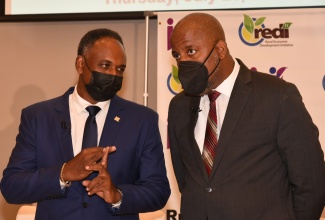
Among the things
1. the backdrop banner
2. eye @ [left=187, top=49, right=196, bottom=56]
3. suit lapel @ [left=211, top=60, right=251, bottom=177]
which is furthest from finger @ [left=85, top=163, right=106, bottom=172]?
the backdrop banner

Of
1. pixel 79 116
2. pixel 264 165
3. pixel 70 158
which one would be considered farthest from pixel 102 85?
pixel 264 165

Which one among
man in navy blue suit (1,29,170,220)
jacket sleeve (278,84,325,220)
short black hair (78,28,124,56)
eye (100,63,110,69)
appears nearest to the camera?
jacket sleeve (278,84,325,220)

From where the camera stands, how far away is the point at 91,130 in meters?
3.07

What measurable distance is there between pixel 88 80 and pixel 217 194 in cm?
106

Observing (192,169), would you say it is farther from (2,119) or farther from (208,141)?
(2,119)

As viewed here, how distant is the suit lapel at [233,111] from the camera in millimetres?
2682

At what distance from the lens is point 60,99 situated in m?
3.26

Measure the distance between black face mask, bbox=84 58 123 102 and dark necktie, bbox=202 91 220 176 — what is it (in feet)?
2.03

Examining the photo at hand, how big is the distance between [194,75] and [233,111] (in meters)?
0.28

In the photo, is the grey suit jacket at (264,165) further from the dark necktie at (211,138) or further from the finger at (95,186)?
the finger at (95,186)

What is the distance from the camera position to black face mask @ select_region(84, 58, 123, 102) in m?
3.12

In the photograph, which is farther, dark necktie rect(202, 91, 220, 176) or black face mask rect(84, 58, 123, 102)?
black face mask rect(84, 58, 123, 102)

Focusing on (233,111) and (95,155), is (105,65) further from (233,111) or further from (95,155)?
(233,111)

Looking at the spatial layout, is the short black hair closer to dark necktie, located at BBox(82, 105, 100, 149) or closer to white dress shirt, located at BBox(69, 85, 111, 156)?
white dress shirt, located at BBox(69, 85, 111, 156)
